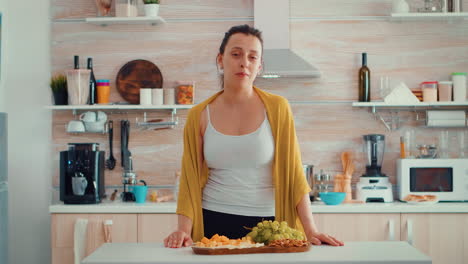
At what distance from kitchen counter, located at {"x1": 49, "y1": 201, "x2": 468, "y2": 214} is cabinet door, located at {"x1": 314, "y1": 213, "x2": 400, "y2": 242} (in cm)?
4

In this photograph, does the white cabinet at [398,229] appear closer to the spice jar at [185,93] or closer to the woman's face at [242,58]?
the spice jar at [185,93]

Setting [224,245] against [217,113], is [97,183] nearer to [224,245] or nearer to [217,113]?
[217,113]

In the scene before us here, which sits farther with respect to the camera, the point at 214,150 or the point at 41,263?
the point at 41,263

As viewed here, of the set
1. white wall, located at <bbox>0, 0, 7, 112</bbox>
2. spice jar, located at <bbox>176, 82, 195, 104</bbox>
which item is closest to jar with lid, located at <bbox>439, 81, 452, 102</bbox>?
spice jar, located at <bbox>176, 82, 195, 104</bbox>

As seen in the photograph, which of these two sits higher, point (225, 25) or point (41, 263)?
point (225, 25)

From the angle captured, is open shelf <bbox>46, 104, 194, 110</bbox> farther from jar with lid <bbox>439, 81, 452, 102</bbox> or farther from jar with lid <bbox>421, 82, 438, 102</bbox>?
jar with lid <bbox>439, 81, 452, 102</bbox>

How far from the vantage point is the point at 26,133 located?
14.0 ft

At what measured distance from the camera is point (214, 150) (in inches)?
87.8

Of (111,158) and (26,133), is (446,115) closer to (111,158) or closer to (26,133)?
(111,158)

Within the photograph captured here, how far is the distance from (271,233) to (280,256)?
4.7 inches

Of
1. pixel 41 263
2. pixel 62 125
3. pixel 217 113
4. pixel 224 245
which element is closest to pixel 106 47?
pixel 62 125

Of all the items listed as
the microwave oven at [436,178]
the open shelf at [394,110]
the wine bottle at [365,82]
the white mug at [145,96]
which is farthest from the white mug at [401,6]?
the white mug at [145,96]

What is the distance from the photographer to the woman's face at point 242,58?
211 cm

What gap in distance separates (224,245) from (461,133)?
2.80 meters
